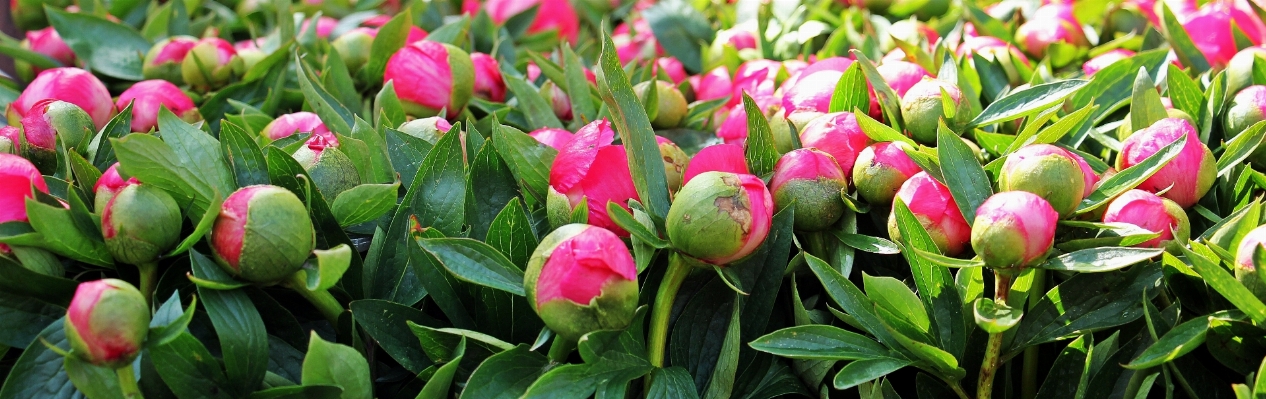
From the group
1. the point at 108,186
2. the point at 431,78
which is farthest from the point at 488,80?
the point at 108,186

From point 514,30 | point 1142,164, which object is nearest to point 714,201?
point 1142,164

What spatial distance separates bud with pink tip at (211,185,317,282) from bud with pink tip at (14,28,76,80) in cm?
79

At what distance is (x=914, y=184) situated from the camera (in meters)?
0.65

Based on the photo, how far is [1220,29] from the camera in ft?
3.53

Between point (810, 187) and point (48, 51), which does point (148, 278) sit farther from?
point (48, 51)

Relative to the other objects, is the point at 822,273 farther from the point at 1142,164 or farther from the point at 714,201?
the point at 1142,164

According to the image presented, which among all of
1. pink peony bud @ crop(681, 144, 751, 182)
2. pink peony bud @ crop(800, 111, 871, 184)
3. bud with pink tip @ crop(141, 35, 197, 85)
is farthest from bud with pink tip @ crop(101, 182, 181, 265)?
bud with pink tip @ crop(141, 35, 197, 85)

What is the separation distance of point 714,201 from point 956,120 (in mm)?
308

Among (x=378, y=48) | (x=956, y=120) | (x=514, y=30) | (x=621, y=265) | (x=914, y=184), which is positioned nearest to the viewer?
(x=621, y=265)

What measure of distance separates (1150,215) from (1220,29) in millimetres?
604

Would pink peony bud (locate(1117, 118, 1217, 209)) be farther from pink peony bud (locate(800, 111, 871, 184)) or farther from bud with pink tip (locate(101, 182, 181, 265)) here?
bud with pink tip (locate(101, 182, 181, 265))

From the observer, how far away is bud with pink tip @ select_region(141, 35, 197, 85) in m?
1.10

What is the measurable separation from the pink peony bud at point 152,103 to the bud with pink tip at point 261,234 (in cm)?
39

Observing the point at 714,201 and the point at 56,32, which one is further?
the point at 56,32
